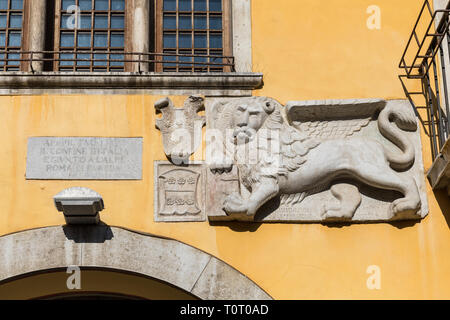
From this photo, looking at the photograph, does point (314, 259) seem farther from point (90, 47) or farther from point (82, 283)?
point (90, 47)

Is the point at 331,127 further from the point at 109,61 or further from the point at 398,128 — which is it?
the point at 109,61

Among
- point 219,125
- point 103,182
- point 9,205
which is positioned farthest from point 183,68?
point 9,205

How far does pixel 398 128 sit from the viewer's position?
9078 mm

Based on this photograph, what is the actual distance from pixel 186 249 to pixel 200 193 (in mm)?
534

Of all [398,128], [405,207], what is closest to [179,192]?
[405,207]

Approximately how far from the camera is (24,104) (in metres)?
9.06

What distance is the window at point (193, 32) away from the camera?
9.60 metres

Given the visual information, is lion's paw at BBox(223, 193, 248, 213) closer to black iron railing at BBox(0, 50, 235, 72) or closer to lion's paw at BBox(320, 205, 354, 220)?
lion's paw at BBox(320, 205, 354, 220)

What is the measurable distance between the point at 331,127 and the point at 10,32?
10.8 ft

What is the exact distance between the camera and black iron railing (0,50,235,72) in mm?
9336

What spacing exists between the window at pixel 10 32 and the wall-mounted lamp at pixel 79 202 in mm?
1735

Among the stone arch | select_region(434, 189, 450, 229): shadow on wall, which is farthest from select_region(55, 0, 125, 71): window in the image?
select_region(434, 189, 450, 229): shadow on wall

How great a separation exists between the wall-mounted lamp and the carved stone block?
100 centimetres

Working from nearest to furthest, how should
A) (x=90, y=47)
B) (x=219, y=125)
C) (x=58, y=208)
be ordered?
1. (x=58, y=208)
2. (x=219, y=125)
3. (x=90, y=47)
